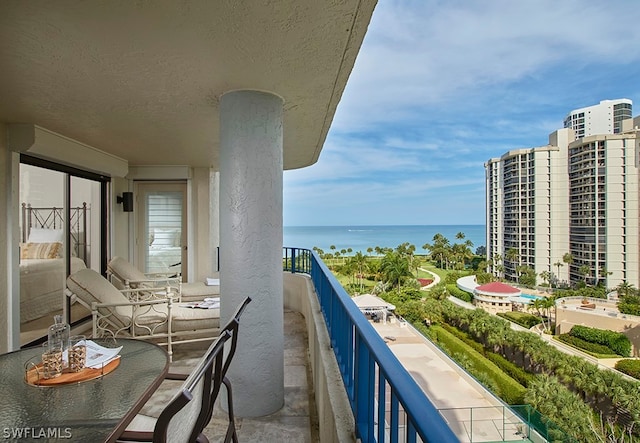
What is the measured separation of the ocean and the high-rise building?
107ft

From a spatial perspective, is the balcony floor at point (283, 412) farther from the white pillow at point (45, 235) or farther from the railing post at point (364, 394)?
the white pillow at point (45, 235)

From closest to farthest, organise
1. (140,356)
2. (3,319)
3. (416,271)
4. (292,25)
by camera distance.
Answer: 1. (292,25)
2. (140,356)
3. (3,319)
4. (416,271)

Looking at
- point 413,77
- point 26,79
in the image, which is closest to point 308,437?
point 26,79

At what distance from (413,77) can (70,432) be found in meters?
63.4

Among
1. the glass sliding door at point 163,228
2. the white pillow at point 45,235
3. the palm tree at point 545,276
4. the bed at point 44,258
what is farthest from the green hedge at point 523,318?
the white pillow at point 45,235

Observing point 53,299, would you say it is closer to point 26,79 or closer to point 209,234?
point 209,234

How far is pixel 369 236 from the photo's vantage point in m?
92.1

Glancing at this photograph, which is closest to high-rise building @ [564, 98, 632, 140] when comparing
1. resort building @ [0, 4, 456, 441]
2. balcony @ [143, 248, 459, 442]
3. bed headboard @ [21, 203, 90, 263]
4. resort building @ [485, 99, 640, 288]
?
resort building @ [485, 99, 640, 288]

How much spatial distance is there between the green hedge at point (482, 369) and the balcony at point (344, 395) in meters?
21.6

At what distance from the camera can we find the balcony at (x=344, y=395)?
0.77 meters

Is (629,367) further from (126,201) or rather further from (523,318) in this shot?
(126,201)

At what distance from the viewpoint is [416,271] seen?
46.6 meters

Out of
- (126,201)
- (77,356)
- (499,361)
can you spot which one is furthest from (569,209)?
(77,356)

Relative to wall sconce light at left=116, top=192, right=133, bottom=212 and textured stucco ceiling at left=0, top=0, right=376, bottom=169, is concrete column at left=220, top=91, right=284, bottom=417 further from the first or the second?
wall sconce light at left=116, top=192, right=133, bottom=212
